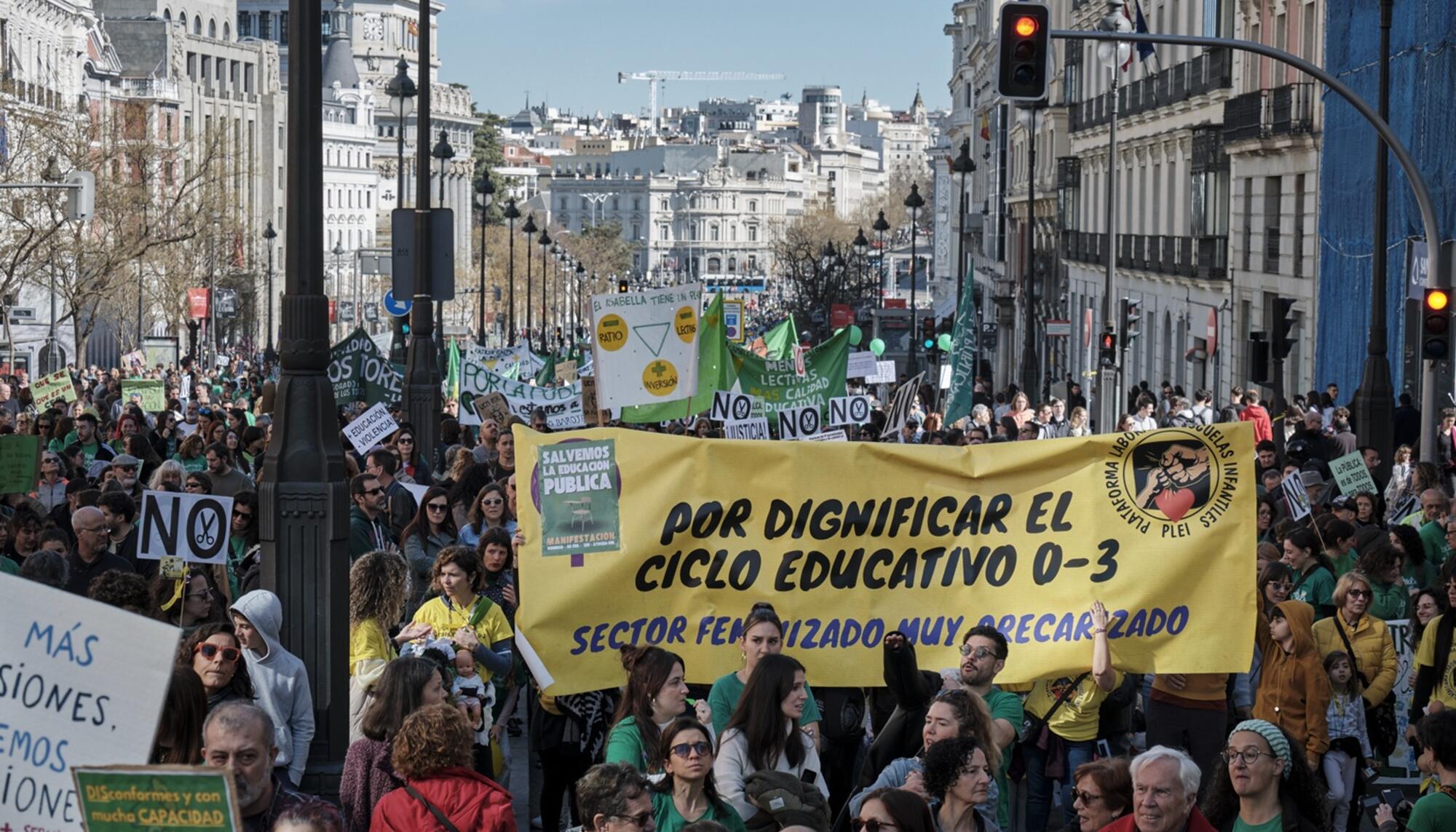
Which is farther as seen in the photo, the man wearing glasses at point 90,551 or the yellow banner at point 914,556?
the man wearing glasses at point 90,551

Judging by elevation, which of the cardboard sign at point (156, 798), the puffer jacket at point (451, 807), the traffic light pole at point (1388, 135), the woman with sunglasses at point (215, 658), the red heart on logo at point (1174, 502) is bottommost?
the puffer jacket at point (451, 807)

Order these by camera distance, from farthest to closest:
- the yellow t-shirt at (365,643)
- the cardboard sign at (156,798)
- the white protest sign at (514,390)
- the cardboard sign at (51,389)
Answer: the white protest sign at (514,390) < the cardboard sign at (51,389) < the yellow t-shirt at (365,643) < the cardboard sign at (156,798)

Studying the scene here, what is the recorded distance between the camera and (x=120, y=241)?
167ft

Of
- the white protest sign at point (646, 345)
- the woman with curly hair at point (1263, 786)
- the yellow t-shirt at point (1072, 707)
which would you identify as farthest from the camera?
the white protest sign at point (646, 345)

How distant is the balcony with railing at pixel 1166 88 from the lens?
42.3 m

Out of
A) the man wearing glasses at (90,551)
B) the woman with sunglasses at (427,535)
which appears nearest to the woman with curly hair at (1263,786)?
the woman with sunglasses at (427,535)

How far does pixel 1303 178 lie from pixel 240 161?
74.8 m

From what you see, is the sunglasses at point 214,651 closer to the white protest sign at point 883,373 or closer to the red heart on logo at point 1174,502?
the red heart on logo at point 1174,502

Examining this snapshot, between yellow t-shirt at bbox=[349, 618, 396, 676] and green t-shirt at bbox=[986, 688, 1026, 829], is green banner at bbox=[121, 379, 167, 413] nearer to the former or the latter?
yellow t-shirt at bbox=[349, 618, 396, 676]

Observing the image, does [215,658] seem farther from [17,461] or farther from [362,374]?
[362,374]

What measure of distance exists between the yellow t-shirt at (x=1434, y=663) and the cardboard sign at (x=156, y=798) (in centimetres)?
666

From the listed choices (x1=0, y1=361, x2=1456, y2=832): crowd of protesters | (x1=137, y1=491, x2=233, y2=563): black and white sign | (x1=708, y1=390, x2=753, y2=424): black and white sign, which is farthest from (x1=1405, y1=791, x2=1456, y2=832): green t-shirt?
(x1=708, y1=390, x2=753, y2=424): black and white sign

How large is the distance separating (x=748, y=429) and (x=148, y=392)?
9.37 meters

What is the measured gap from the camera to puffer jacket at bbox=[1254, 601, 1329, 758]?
385 inches
